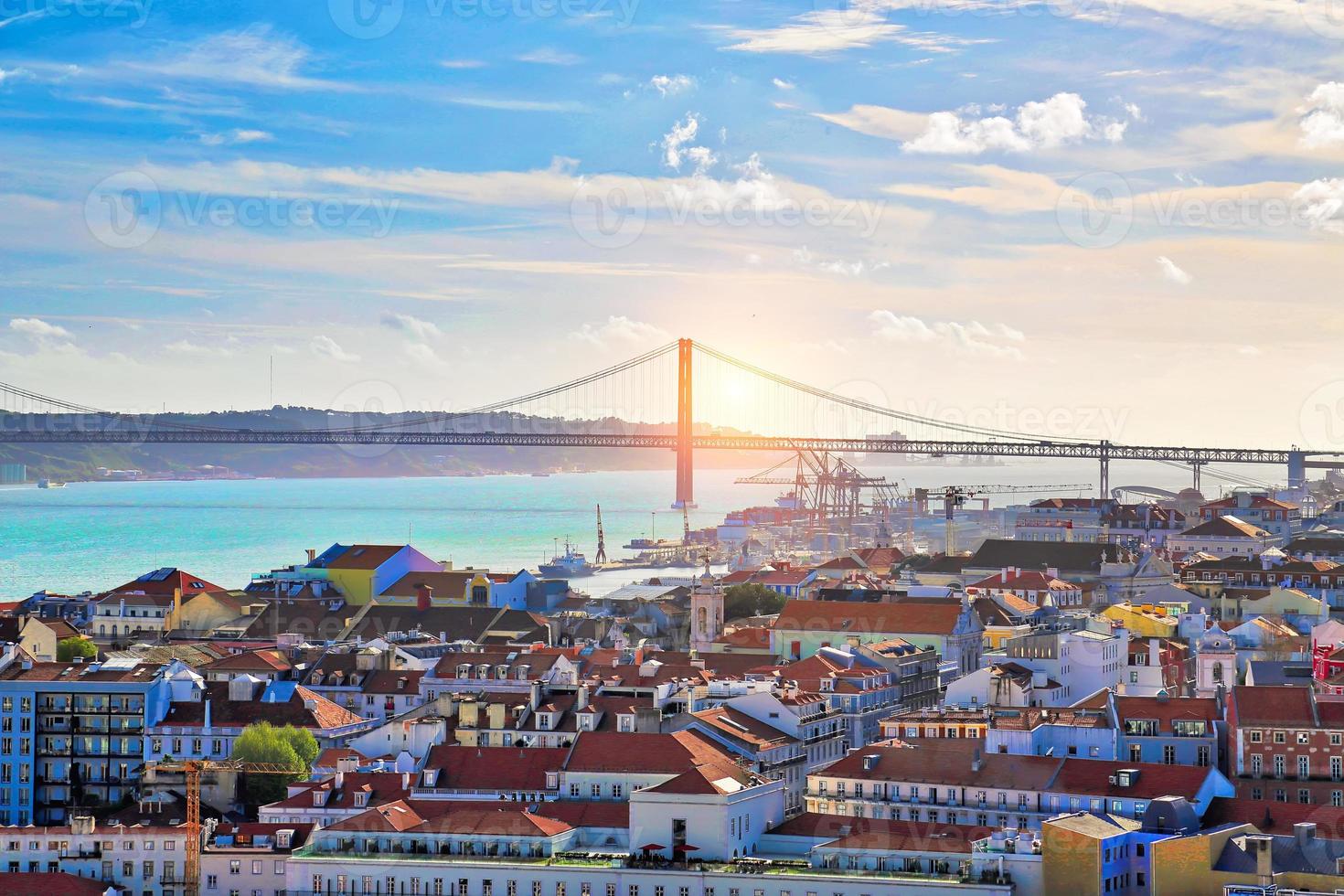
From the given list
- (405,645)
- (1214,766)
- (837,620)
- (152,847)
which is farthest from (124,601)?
(1214,766)

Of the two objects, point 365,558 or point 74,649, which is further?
point 365,558

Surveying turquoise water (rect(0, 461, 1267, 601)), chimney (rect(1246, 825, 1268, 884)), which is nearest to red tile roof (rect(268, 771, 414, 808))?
chimney (rect(1246, 825, 1268, 884))

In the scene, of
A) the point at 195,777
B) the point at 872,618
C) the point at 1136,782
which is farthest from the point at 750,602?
the point at 1136,782

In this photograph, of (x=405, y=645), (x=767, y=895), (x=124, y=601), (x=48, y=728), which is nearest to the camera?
(x=767, y=895)

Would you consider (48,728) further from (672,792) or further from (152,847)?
(672,792)

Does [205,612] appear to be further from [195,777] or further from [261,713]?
[195,777]

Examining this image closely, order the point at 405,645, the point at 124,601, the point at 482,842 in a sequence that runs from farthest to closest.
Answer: the point at 124,601
the point at 405,645
the point at 482,842

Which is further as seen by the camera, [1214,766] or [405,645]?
[405,645]
